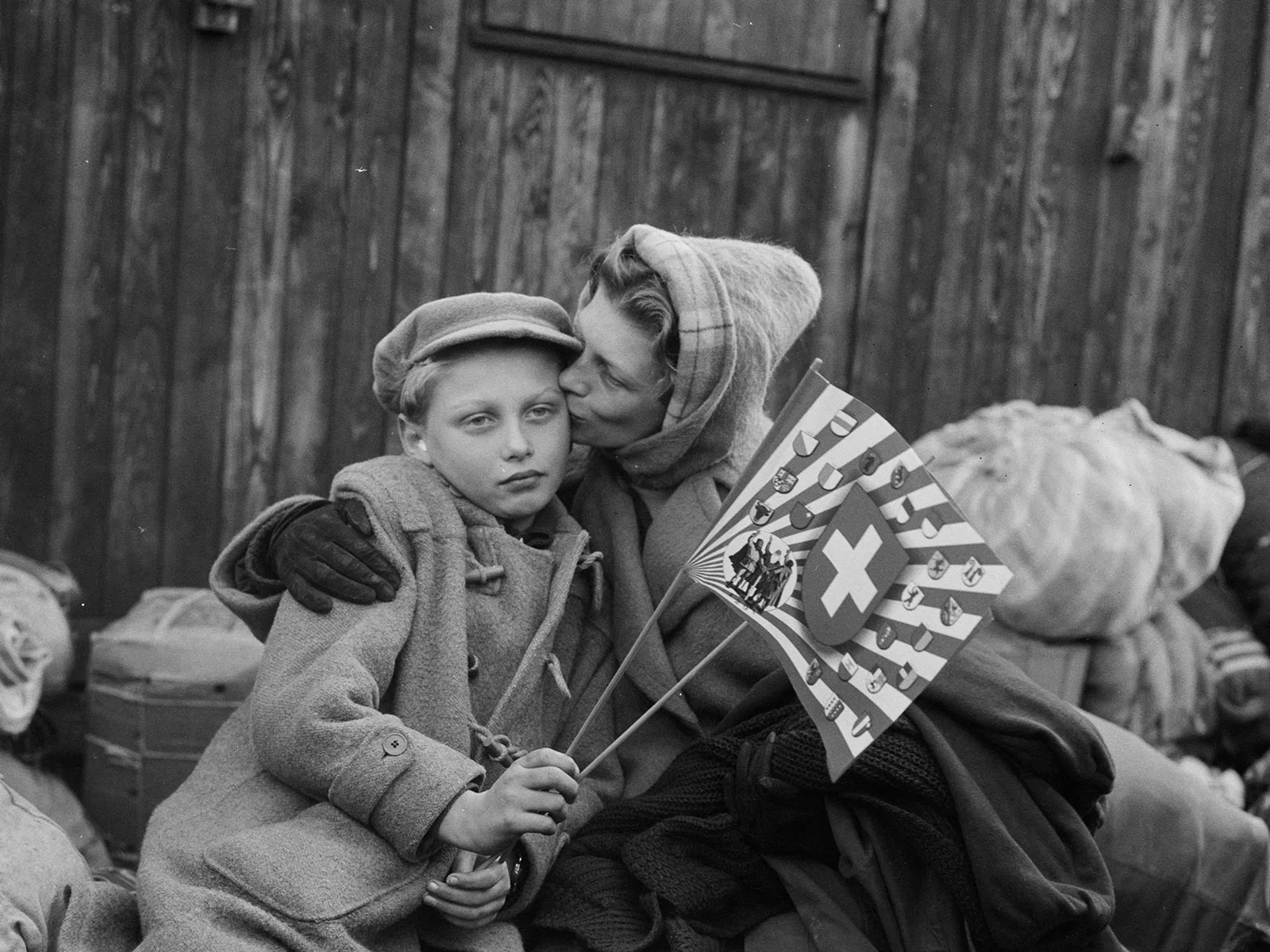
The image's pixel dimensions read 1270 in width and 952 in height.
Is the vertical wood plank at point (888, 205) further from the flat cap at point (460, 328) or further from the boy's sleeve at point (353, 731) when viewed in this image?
the boy's sleeve at point (353, 731)

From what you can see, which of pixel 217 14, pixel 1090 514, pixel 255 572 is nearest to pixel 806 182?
pixel 1090 514

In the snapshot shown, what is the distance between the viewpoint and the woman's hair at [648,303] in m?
2.64

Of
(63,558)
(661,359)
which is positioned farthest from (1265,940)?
(63,558)

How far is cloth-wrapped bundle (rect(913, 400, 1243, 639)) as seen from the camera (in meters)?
3.98

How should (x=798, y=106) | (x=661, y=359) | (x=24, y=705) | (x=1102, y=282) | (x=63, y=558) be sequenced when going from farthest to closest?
(x=1102, y=282) < (x=798, y=106) < (x=63, y=558) < (x=24, y=705) < (x=661, y=359)

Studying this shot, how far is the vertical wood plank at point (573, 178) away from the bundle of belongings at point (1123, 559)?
1.15 metres

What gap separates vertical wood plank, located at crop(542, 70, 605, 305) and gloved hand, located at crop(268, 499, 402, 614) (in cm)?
226

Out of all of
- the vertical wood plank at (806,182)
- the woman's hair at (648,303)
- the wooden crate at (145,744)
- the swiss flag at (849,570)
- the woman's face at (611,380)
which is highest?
the vertical wood plank at (806,182)

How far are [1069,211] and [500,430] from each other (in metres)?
3.22

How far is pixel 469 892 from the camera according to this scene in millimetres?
2264

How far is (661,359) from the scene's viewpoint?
105 inches

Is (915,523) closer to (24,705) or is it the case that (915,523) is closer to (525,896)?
(525,896)

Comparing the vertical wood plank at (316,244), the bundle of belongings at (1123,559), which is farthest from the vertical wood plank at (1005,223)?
the vertical wood plank at (316,244)

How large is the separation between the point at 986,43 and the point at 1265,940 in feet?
10.1
